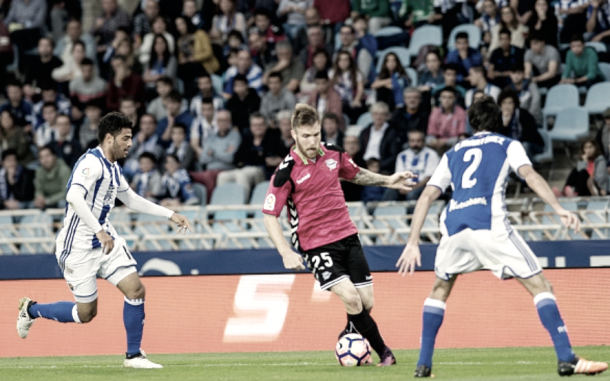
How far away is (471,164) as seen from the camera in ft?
23.9

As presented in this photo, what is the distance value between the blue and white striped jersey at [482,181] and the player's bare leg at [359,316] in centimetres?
150

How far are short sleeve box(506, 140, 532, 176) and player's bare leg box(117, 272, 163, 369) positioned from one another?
12.1ft

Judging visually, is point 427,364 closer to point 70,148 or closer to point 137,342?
point 137,342

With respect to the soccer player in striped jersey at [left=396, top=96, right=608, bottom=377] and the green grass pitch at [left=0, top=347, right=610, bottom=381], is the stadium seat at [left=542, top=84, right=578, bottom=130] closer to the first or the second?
the green grass pitch at [left=0, top=347, right=610, bottom=381]

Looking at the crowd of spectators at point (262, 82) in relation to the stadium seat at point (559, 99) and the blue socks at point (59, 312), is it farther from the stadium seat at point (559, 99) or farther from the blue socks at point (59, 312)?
the blue socks at point (59, 312)

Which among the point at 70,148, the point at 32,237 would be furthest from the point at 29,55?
the point at 32,237

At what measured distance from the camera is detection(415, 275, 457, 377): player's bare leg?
729cm

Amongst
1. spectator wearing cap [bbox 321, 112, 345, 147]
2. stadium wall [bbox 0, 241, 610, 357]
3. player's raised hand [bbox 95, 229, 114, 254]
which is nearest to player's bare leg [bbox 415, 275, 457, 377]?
player's raised hand [bbox 95, 229, 114, 254]

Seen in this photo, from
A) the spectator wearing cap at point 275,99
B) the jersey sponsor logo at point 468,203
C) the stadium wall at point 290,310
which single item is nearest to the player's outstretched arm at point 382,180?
the jersey sponsor logo at point 468,203

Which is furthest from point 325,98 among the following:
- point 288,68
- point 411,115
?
point 288,68

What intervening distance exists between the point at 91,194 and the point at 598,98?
29.9ft

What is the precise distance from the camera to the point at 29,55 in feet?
68.2

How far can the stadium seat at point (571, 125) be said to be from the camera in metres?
15.5

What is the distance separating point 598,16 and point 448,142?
3675 millimetres
